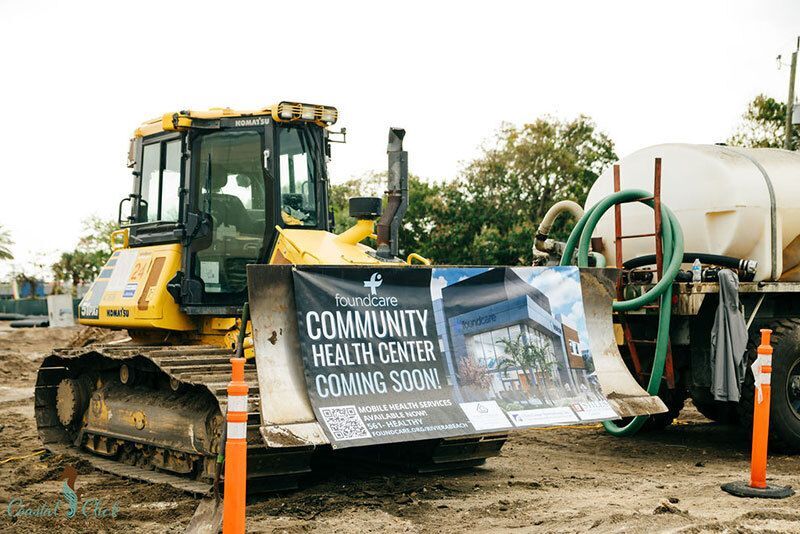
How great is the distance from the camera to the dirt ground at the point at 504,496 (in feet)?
21.8

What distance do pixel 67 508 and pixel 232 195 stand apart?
321cm

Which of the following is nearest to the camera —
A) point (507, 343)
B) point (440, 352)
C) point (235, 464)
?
point (235, 464)

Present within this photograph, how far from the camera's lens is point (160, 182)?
966 cm

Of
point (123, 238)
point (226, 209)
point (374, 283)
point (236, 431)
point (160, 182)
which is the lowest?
point (236, 431)

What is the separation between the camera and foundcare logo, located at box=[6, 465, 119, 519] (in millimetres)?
7270

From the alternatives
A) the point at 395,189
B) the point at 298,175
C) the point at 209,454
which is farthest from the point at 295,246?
the point at 209,454

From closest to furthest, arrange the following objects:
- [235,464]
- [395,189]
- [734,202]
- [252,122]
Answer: [235,464] → [252,122] → [395,189] → [734,202]

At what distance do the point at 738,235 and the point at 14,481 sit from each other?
291 inches

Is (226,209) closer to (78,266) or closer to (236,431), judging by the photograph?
(236,431)

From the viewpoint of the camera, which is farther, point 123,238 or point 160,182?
point 123,238

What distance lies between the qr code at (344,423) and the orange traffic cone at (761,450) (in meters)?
2.90

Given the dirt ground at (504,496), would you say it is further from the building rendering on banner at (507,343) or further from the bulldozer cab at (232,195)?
the bulldozer cab at (232,195)

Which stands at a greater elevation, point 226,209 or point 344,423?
point 226,209

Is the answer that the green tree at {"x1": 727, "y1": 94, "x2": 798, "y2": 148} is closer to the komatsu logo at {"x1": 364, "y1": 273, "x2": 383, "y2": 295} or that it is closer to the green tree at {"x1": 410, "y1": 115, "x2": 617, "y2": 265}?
the green tree at {"x1": 410, "y1": 115, "x2": 617, "y2": 265}
